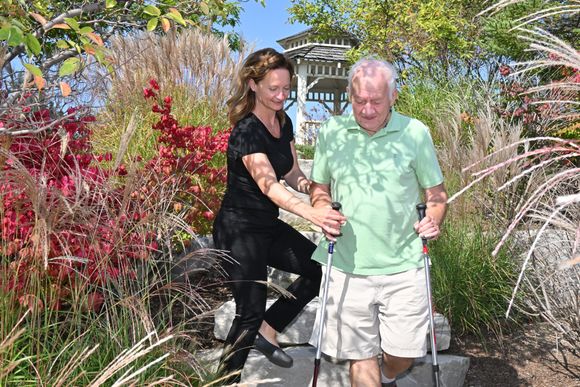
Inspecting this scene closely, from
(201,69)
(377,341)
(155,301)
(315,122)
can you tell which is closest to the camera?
(377,341)

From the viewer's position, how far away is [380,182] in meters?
3.20

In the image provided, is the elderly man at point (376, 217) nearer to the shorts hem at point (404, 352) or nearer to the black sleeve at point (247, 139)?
the shorts hem at point (404, 352)

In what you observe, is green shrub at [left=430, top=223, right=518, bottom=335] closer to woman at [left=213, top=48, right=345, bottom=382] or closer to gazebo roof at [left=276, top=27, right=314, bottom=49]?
woman at [left=213, top=48, right=345, bottom=382]

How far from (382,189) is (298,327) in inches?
79.4

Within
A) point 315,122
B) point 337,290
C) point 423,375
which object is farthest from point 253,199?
point 315,122

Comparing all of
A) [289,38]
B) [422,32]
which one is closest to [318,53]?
[289,38]

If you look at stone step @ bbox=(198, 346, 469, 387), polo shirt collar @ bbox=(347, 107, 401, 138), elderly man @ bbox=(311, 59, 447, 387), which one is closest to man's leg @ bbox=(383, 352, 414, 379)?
elderly man @ bbox=(311, 59, 447, 387)

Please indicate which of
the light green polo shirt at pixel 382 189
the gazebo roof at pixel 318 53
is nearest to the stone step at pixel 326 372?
the light green polo shirt at pixel 382 189

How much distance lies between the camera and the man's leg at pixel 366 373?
339 cm

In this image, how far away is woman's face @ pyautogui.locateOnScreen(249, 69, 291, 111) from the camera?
3604 mm

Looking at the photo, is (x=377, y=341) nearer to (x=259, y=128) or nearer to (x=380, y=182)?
(x=380, y=182)

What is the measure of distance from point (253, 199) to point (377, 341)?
999 mm

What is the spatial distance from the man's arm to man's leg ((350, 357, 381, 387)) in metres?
0.76

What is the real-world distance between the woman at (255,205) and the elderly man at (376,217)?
13.2 inches
